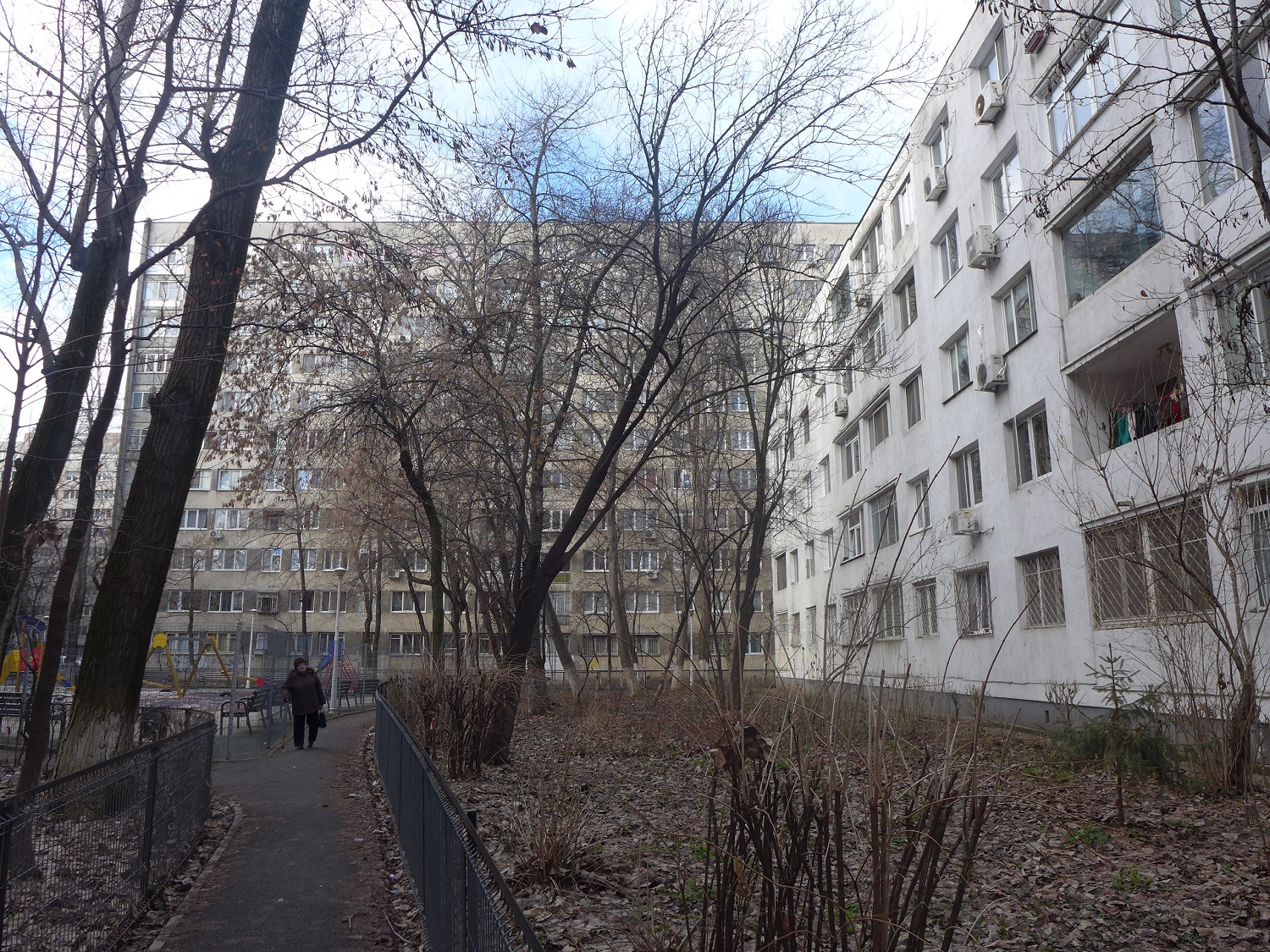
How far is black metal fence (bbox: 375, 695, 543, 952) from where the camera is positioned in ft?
10.1

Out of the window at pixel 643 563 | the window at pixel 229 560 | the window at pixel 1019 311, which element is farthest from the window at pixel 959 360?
the window at pixel 229 560

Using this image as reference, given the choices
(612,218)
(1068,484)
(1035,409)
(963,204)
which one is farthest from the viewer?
(963,204)

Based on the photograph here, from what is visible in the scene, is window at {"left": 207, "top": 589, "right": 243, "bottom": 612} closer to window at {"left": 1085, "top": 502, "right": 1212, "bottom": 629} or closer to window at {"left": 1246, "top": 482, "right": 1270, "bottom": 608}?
window at {"left": 1085, "top": 502, "right": 1212, "bottom": 629}

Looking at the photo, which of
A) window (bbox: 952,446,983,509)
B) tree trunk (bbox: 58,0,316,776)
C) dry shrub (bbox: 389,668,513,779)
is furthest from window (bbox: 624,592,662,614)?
tree trunk (bbox: 58,0,316,776)

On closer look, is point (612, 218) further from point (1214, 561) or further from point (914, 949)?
point (914, 949)

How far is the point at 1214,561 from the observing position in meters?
13.1

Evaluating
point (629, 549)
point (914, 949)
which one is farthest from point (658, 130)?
point (629, 549)

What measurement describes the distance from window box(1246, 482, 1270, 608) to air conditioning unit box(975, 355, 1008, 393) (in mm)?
8264

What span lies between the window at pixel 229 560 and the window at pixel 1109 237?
2315 inches

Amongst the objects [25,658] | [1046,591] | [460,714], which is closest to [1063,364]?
[1046,591]

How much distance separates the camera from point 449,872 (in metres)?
4.54

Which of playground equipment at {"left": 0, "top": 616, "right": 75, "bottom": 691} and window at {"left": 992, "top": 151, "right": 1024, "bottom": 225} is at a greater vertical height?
window at {"left": 992, "top": 151, "right": 1024, "bottom": 225}

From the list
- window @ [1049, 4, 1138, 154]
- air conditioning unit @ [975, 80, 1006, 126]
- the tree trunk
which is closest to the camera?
the tree trunk

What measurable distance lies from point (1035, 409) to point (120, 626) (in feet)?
54.5
